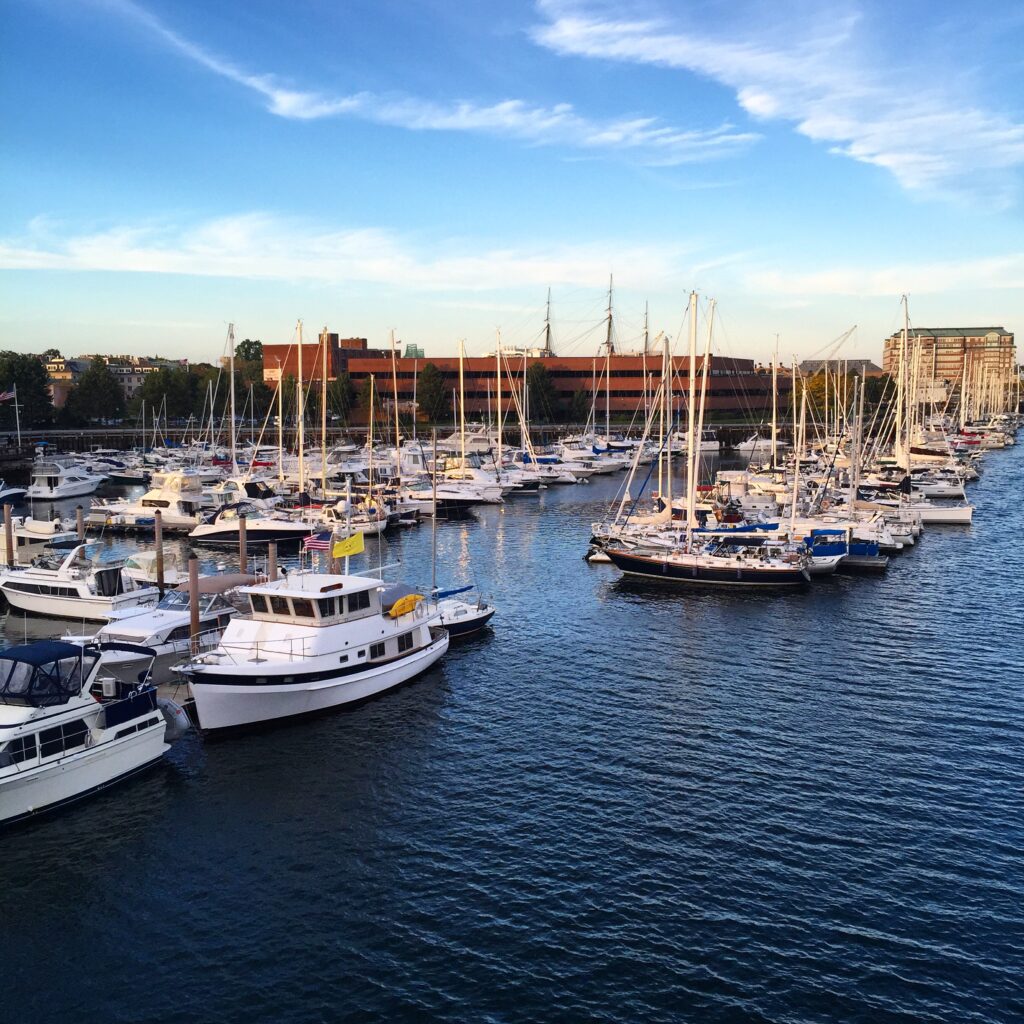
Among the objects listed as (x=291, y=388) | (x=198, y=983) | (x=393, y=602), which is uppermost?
(x=291, y=388)

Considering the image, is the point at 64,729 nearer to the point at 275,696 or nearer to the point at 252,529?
the point at 275,696

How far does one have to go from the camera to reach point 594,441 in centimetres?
15850

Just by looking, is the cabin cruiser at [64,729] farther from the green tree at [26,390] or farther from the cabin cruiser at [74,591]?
the green tree at [26,390]

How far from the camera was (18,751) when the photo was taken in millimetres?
29906

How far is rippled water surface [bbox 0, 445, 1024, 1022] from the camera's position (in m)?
22.5

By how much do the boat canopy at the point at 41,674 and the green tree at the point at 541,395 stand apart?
519 feet

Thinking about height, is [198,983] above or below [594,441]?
below

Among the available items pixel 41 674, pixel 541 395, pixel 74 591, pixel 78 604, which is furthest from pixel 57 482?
pixel 541 395

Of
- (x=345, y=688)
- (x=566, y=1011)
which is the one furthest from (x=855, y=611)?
(x=566, y=1011)

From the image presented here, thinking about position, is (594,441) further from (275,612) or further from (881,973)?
(881,973)

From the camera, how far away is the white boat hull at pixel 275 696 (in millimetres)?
36438

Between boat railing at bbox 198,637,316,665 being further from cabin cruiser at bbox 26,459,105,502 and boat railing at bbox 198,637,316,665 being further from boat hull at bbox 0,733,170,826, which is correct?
cabin cruiser at bbox 26,459,105,502

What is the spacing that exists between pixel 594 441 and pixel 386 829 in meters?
131

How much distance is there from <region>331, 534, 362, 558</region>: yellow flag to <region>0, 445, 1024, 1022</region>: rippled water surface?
7.01 meters
